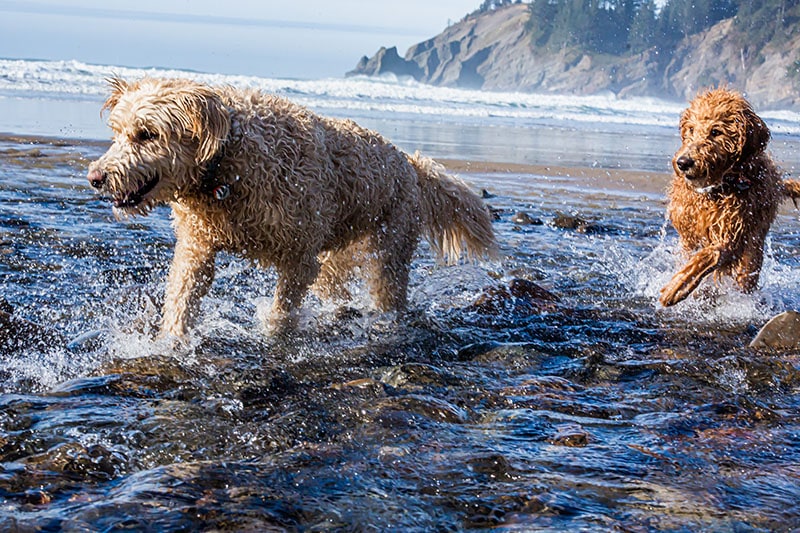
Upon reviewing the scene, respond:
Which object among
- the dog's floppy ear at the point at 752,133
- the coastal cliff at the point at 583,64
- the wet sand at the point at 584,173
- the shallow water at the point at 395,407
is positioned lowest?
the shallow water at the point at 395,407

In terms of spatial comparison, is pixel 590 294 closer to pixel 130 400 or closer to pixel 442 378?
pixel 442 378

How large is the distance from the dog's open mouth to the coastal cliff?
158ft

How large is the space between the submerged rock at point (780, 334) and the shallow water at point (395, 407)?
20cm

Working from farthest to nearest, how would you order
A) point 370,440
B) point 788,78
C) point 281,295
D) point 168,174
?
point 788,78 < point 281,295 < point 168,174 < point 370,440

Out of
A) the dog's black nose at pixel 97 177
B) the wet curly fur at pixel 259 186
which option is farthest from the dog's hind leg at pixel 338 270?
the dog's black nose at pixel 97 177

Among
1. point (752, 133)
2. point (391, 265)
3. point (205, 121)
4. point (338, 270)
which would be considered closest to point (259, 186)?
point (205, 121)

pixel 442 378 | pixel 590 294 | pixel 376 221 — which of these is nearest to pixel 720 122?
pixel 590 294

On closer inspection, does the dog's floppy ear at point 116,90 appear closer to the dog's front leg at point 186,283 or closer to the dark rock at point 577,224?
the dog's front leg at point 186,283

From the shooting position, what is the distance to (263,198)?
5094mm

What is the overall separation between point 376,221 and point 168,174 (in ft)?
5.93

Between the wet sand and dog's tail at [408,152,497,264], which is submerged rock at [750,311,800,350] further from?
the wet sand

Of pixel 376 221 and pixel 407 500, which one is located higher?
pixel 376 221

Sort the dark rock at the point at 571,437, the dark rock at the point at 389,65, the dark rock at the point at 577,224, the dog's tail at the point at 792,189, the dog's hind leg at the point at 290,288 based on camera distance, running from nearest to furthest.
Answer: the dark rock at the point at 571,437 → the dog's hind leg at the point at 290,288 → the dog's tail at the point at 792,189 → the dark rock at the point at 577,224 → the dark rock at the point at 389,65

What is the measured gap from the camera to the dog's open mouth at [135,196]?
186 inches
